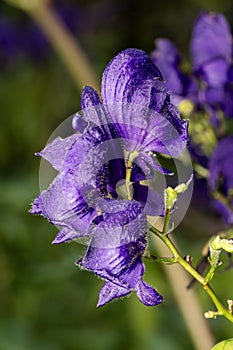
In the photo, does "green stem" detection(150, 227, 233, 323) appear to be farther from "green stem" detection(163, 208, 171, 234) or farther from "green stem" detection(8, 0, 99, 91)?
"green stem" detection(8, 0, 99, 91)

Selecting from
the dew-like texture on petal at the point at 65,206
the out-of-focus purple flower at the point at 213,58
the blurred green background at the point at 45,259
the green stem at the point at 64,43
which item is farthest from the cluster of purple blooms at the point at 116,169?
the green stem at the point at 64,43

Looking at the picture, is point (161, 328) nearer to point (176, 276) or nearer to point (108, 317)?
point (108, 317)

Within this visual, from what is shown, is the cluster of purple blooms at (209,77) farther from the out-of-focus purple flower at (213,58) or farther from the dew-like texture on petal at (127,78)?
the dew-like texture on petal at (127,78)

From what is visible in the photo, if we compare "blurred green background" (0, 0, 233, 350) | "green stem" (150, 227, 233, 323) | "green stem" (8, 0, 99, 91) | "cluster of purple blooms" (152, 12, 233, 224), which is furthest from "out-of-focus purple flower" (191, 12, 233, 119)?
"green stem" (8, 0, 99, 91)

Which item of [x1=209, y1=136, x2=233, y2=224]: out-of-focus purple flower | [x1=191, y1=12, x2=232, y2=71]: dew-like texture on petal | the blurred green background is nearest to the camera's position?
[x1=209, y1=136, x2=233, y2=224]: out-of-focus purple flower

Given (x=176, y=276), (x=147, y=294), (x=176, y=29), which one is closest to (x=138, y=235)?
(x=147, y=294)

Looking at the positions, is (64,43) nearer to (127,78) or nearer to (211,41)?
(211,41)

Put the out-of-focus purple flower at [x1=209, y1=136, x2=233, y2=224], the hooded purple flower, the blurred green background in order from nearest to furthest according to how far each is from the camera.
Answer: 1. the hooded purple flower
2. the out-of-focus purple flower at [x1=209, y1=136, x2=233, y2=224]
3. the blurred green background
